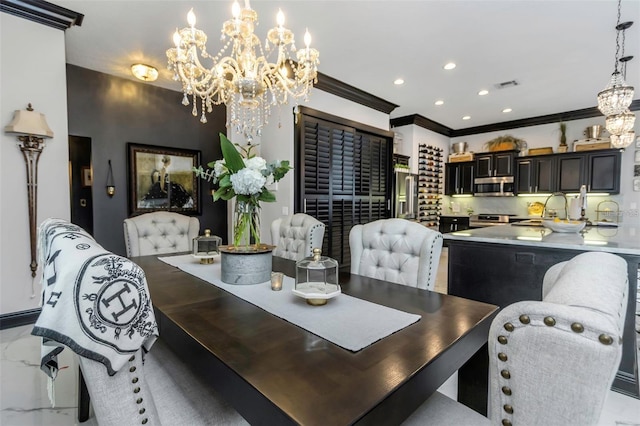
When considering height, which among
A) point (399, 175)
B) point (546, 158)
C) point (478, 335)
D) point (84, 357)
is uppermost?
point (546, 158)

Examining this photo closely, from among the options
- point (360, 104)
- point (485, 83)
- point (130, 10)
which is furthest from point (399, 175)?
point (130, 10)

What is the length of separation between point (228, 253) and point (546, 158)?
22.2 feet

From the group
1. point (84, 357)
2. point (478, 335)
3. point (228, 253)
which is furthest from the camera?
point (228, 253)

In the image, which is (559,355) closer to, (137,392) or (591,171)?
(137,392)

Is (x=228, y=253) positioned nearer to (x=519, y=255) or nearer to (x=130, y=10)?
(x=519, y=255)

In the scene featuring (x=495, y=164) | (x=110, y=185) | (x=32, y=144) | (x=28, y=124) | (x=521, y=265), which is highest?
(x=495, y=164)

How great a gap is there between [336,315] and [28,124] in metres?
3.25

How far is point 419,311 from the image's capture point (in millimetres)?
1202

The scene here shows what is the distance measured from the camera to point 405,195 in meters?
5.80

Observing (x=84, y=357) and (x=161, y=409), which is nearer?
(x=84, y=357)

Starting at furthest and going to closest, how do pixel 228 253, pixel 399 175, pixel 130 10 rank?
pixel 399 175
pixel 130 10
pixel 228 253

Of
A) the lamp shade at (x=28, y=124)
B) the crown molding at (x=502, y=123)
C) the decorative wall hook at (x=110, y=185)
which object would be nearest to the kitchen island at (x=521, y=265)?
the lamp shade at (x=28, y=124)

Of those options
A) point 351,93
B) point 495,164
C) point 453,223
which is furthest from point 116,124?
point 495,164

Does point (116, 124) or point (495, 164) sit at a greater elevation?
point (116, 124)
